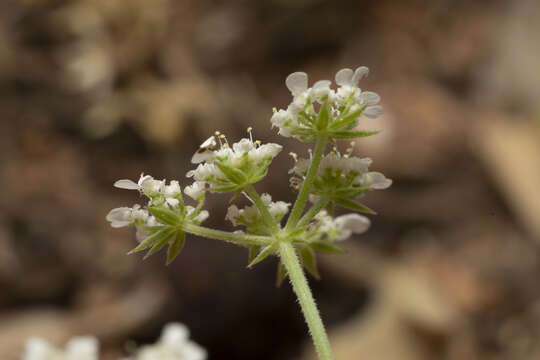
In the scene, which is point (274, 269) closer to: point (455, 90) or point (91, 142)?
point (91, 142)

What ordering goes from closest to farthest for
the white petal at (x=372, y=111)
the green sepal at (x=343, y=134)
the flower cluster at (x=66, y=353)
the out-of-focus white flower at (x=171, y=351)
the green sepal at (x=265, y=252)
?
the green sepal at (x=265, y=252)
the green sepal at (x=343, y=134)
the white petal at (x=372, y=111)
the flower cluster at (x=66, y=353)
the out-of-focus white flower at (x=171, y=351)

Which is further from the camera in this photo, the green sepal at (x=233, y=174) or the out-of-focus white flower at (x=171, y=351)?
the out-of-focus white flower at (x=171, y=351)

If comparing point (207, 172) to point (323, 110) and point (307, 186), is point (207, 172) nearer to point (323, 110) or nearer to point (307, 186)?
point (307, 186)

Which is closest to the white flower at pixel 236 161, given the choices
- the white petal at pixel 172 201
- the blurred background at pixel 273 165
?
the white petal at pixel 172 201

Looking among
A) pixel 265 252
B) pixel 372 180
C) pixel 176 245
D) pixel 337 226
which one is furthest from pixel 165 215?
pixel 372 180

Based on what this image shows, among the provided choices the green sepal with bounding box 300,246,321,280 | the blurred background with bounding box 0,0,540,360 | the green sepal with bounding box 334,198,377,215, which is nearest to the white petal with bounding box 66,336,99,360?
the green sepal with bounding box 300,246,321,280

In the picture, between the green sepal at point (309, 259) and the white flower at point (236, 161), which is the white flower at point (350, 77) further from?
the green sepal at point (309, 259)

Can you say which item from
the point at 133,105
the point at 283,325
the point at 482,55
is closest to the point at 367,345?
the point at 283,325
